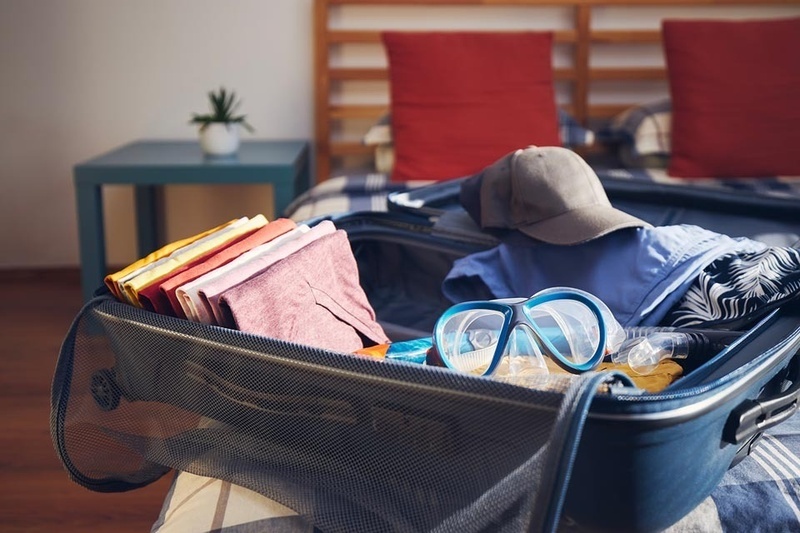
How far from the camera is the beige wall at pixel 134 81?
2.70 metres

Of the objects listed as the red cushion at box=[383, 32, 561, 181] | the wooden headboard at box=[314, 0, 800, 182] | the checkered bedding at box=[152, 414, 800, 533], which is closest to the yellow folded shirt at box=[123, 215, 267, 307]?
the checkered bedding at box=[152, 414, 800, 533]

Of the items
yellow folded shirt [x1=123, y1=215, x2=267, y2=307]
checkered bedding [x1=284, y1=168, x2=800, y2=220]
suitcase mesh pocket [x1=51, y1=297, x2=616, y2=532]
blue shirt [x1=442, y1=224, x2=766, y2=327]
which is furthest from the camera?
checkered bedding [x1=284, y1=168, x2=800, y2=220]

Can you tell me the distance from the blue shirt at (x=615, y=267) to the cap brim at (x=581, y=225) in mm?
16

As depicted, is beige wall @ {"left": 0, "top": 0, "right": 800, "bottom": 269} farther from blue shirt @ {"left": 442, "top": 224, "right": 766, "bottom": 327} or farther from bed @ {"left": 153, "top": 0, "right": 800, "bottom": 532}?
blue shirt @ {"left": 442, "top": 224, "right": 766, "bottom": 327}

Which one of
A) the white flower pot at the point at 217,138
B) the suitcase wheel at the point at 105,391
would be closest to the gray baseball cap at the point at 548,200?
the suitcase wheel at the point at 105,391

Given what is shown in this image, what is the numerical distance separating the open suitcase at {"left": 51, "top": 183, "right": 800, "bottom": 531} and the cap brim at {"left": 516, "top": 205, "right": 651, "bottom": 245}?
0.22 metres

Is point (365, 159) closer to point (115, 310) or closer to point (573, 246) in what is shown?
point (573, 246)

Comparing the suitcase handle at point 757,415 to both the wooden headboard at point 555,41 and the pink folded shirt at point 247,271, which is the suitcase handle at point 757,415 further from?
the wooden headboard at point 555,41

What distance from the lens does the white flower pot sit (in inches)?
95.0

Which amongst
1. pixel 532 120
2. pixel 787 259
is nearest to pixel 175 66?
pixel 532 120

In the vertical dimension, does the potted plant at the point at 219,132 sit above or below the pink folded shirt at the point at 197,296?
below

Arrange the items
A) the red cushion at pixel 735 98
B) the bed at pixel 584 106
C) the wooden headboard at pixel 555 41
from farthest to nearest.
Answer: the wooden headboard at pixel 555 41, the red cushion at pixel 735 98, the bed at pixel 584 106

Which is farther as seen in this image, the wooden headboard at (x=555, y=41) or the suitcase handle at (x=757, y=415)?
the wooden headboard at (x=555, y=41)

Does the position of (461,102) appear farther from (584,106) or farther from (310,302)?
(310,302)
